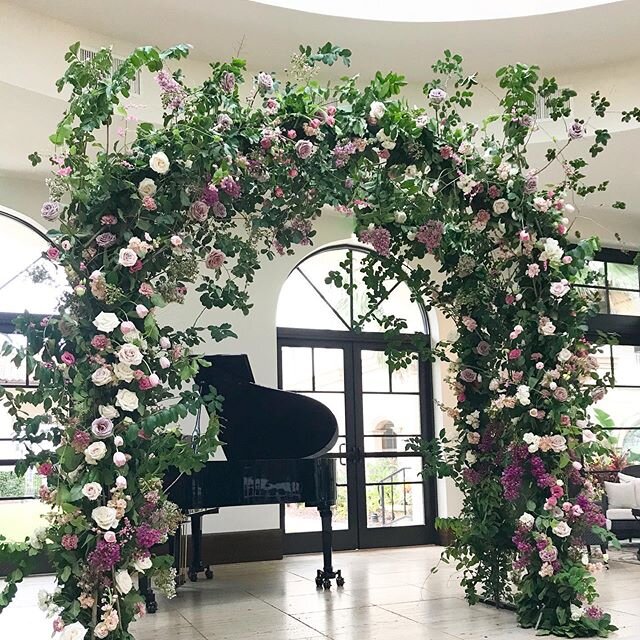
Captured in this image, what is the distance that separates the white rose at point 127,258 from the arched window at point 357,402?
15.7 ft

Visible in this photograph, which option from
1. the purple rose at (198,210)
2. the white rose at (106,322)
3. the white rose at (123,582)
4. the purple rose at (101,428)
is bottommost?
the white rose at (123,582)

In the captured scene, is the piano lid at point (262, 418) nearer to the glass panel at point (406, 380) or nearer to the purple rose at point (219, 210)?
the purple rose at point (219, 210)

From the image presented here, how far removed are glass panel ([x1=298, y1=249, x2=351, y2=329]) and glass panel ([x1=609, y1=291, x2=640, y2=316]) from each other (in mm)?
3213

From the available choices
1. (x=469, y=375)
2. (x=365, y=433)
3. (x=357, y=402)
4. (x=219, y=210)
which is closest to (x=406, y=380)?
(x=357, y=402)

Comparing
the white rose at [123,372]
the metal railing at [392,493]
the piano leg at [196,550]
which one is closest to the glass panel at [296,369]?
the metal railing at [392,493]

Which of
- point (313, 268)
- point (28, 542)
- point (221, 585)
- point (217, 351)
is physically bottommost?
→ point (221, 585)

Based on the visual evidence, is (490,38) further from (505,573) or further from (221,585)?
(221,585)

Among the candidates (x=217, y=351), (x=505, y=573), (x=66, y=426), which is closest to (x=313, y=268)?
(x=217, y=351)

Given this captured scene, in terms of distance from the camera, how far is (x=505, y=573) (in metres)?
4.54

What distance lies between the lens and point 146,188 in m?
3.30

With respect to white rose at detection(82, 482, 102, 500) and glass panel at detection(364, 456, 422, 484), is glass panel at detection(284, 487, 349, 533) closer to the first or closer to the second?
glass panel at detection(364, 456, 422, 484)

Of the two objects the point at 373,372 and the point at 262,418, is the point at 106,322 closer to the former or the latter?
the point at 262,418

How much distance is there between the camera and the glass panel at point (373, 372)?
838 centimetres

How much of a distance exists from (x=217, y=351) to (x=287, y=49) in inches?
109
